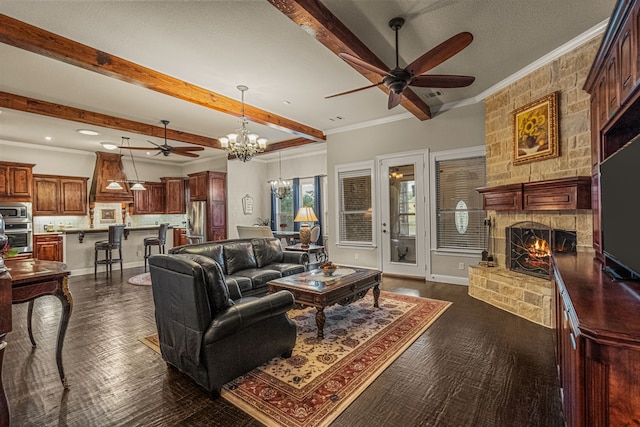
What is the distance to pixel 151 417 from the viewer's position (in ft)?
6.48

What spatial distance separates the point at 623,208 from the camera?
1.69 metres

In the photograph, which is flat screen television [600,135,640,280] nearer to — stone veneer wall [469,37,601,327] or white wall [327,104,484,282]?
stone veneer wall [469,37,601,327]

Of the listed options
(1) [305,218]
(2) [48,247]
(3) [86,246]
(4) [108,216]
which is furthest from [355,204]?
(4) [108,216]

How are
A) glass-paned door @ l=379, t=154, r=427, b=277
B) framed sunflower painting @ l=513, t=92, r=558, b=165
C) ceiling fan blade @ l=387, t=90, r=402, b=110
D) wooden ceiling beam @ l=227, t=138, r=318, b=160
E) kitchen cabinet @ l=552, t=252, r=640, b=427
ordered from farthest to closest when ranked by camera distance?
wooden ceiling beam @ l=227, t=138, r=318, b=160 < glass-paned door @ l=379, t=154, r=427, b=277 < framed sunflower painting @ l=513, t=92, r=558, b=165 < ceiling fan blade @ l=387, t=90, r=402, b=110 < kitchen cabinet @ l=552, t=252, r=640, b=427

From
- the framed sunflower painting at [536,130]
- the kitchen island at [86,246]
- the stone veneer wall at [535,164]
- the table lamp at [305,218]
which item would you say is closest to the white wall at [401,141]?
the stone veneer wall at [535,164]

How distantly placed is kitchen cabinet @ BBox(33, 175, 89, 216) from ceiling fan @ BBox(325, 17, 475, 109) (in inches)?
314

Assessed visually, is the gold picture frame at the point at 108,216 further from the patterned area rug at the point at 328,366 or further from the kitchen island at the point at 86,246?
the patterned area rug at the point at 328,366

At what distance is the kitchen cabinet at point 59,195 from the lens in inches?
278

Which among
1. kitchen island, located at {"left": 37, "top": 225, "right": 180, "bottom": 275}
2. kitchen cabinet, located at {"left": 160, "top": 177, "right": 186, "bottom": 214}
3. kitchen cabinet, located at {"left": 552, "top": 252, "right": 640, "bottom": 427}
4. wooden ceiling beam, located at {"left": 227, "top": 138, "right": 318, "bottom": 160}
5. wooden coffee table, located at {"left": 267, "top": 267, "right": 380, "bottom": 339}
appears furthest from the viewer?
kitchen cabinet, located at {"left": 160, "top": 177, "right": 186, "bottom": 214}

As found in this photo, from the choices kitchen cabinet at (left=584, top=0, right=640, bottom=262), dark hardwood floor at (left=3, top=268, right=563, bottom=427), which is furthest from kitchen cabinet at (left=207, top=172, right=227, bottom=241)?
Answer: kitchen cabinet at (left=584, top=0, right=640, bottom=262)

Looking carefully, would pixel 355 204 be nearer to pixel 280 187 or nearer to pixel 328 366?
pixel 280 187

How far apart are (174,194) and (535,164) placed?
9.14 m

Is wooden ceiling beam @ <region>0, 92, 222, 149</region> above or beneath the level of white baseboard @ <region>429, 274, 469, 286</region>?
above

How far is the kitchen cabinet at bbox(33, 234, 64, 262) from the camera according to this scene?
6.36 m
